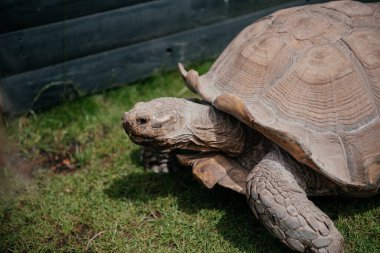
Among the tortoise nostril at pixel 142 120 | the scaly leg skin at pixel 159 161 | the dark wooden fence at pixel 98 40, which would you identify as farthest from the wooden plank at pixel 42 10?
the tortoise nostril at pixel 142 120

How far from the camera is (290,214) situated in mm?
2449

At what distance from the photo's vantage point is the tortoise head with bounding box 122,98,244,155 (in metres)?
2.74

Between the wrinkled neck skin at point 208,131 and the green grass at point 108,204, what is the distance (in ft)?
1.42

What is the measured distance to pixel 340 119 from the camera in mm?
2650

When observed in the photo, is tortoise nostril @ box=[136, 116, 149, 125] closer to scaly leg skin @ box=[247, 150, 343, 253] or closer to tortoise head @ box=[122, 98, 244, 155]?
tortoise head @ box=[122, 98, 244, 155]

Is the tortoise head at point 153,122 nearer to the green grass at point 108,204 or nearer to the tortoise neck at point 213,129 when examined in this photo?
the tortoise neck at point 213,129

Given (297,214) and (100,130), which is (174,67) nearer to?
(100,130)

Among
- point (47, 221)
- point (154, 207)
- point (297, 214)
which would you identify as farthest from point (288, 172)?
point (47, 221)

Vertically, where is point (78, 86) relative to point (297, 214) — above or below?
below

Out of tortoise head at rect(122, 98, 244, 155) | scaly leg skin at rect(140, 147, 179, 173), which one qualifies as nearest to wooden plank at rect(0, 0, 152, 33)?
scaly leg skin at rect(140, 147, 179, 173)

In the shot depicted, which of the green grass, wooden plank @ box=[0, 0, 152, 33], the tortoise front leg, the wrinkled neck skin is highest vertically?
wooden plank @ box=[0, 0, 152, 33]

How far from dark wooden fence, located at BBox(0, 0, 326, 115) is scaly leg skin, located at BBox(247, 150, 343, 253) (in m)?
2.20

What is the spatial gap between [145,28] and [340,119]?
2286 millimetres

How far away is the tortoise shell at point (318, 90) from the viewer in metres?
2.58
